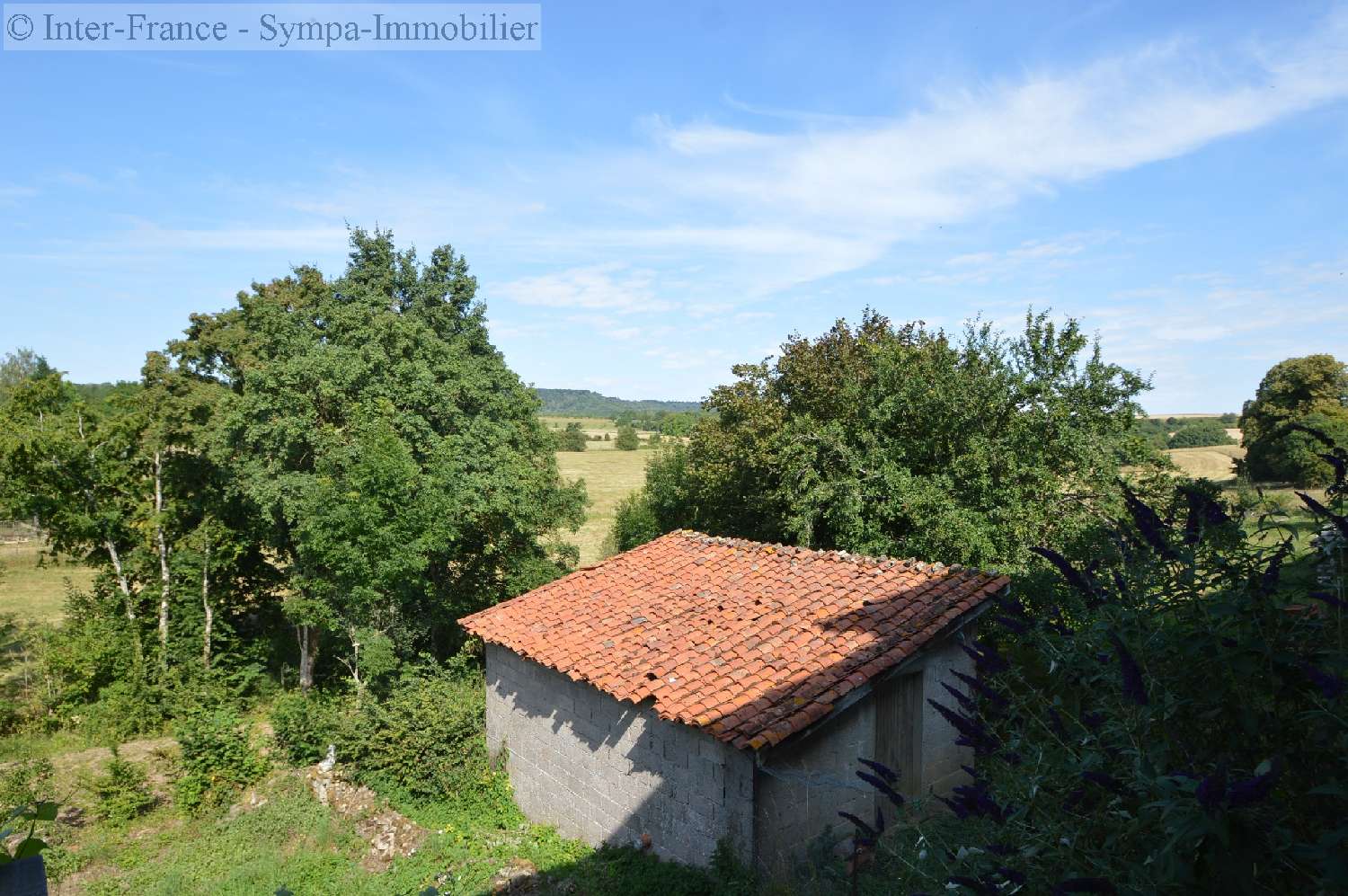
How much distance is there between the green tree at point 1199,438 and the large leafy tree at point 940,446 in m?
48.4

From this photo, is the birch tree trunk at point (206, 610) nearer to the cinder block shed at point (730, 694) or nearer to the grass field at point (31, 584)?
the cinder block shed at point (730, 694)

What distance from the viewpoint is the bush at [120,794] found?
1291 cm

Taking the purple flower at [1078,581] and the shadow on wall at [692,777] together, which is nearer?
the purple flower at [1078,581]

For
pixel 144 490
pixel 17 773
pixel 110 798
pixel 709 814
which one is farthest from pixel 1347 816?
pixel 144 490

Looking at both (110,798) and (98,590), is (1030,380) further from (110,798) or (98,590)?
(98,590)

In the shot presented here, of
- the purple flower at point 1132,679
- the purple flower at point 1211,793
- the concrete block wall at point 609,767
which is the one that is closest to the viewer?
the purple flower at point 1211,793

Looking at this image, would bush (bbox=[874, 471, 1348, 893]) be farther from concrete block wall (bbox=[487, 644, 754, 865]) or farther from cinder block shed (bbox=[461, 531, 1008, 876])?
concrete block wall (bbox=[487, 644, 754, 865])

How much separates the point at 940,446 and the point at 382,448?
12.5 meters

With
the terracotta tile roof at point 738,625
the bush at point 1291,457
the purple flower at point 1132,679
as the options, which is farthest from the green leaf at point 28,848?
the bush at point 1291,457

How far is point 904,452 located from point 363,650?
12734 millimetres

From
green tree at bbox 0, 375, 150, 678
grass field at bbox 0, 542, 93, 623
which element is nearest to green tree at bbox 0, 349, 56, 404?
grass field at bbox 0, 542, 93, 623

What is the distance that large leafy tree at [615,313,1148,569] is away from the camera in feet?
53.9

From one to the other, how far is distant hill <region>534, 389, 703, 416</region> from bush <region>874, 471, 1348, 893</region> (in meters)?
140

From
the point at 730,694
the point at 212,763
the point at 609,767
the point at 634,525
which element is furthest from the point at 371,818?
the point at 634,525
